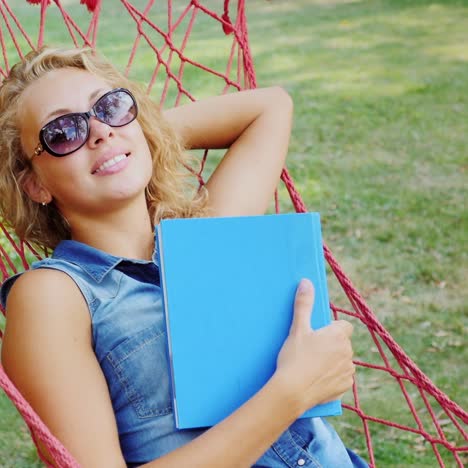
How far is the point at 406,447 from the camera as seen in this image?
2.63 metres

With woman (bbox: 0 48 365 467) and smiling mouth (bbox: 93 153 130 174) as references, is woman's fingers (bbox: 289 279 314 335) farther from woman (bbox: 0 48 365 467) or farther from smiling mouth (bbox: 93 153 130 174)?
smiling mouth (bbox: 93 153 130 174)

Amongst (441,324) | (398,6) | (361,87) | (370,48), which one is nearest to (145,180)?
(441,324)

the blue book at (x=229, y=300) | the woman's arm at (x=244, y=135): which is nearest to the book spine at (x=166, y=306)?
the blue book at (x=229, y=300)

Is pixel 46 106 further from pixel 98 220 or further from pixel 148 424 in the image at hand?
pixel 148 424

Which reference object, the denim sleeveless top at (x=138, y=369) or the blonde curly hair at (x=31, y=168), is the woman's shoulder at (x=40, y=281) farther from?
the blonde curly hair at (x=31, y=168)

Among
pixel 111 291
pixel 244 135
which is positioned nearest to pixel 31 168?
pixel 111 291

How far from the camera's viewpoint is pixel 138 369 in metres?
1.46

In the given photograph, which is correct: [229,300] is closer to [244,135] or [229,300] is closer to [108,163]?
[108,163]

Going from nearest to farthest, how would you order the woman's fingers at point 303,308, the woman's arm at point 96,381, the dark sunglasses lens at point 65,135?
1. the woman's arm at point 96,381
2. the woman's fingers at point 303,308
3. the dark sunglasses lens at point 65,135

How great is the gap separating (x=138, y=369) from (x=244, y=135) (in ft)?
2.24

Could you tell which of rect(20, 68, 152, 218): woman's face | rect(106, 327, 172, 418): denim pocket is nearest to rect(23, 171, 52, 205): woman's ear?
rect(20, 68, 152, 218): woman's face

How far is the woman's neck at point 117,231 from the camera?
1600 millimetres

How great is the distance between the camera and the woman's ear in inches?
63.9

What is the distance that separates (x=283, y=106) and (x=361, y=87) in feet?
14.3
